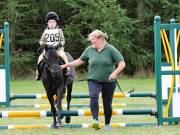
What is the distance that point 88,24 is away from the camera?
34188 mm

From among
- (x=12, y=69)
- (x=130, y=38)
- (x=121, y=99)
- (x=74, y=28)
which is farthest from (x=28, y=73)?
(x=121, y=99)

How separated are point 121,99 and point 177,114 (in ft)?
24.8

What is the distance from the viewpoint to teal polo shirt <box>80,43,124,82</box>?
10.6 m

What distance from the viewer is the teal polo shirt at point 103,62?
10641 mm

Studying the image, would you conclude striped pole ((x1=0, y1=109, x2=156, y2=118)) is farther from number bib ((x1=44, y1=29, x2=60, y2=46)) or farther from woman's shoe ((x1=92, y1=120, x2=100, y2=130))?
number bib ((x1=44, y1=29, x2=60, y2=46))

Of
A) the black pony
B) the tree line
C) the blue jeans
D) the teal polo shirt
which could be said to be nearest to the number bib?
the black pony

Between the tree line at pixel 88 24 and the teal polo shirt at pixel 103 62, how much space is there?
21.6m

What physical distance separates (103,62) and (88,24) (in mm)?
23673

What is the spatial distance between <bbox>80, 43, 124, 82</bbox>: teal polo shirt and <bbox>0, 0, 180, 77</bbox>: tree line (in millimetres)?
21647

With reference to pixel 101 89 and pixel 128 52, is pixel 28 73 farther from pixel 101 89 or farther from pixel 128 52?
pixel 101 89

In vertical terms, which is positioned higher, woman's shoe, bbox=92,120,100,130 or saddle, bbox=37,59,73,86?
saddle, bbox=37,59,73,86

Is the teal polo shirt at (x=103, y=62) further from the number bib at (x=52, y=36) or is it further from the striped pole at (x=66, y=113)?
the number bib at (x=52, y=36)

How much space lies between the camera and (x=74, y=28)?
34.8 metres

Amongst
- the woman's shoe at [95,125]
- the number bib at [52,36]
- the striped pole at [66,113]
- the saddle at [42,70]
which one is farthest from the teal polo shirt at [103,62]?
the number bib at [52,36]
